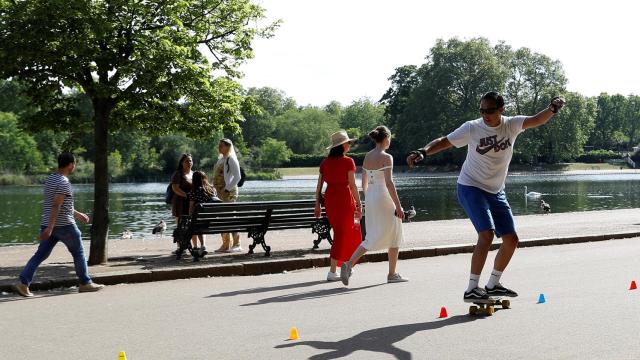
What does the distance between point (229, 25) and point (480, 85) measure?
289ft

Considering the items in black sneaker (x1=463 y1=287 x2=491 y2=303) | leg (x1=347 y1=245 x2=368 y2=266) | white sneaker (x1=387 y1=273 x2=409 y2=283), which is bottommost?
white sneaker (x1=387 y1=273 x2=409 y2=283)

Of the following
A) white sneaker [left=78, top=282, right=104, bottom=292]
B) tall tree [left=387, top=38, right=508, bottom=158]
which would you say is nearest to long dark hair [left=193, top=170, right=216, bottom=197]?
white sneaker [left=78, top=282, right=104, bottom=292]

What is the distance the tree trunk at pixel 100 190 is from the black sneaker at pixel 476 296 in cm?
708

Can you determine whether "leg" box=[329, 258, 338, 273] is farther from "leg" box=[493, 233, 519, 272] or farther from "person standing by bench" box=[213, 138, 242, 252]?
"person standing by bench" box=[213, 138, 242, 252]

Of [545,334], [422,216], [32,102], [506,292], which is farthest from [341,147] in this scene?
[422,216]

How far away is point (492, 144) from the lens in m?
7.80

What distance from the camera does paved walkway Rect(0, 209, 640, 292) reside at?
11.4m

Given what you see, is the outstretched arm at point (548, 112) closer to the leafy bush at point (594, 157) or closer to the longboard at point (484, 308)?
→ the longboard at point (484, 308)

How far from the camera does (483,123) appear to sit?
7992 mm

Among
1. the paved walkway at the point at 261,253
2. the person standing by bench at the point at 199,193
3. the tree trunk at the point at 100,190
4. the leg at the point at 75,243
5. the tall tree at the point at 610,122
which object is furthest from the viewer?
the tall tree at the point at 610,122

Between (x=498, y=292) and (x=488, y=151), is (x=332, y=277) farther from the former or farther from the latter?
(x=488, y=151)

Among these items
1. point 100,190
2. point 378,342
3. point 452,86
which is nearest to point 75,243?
point 100,190

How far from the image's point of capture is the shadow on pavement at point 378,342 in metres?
6.21

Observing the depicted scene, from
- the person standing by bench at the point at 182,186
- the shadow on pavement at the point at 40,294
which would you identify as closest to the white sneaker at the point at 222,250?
the person standing by bench at the point at 182,186
